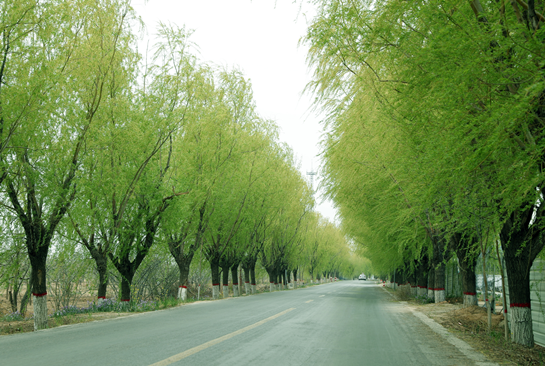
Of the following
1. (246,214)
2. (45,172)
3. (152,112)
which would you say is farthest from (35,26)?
(246,214)

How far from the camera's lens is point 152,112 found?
47.9 feet

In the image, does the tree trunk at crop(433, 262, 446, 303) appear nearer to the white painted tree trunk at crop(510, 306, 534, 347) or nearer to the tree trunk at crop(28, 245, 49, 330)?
the white painted tree trunk at crop(510, 306, 534, 347)

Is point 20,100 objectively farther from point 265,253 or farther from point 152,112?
point 265,253

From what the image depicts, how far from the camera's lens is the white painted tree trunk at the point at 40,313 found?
393 inches

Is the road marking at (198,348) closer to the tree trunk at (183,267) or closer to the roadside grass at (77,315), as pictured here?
the roadside grass at (77,315)

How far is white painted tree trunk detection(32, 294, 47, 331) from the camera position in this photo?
32.7ft

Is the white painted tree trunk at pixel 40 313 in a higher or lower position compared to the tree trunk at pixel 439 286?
higher

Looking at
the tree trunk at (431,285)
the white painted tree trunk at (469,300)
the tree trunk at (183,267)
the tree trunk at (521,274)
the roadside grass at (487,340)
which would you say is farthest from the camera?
the tree trunk at (183,267)

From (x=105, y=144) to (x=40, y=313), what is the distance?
5.26m

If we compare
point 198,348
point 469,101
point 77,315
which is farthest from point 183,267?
point 469,101

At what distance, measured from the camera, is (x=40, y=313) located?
33.3 feet

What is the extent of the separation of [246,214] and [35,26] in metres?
17.6

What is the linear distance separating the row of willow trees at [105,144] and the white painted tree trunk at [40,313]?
5 centimetres

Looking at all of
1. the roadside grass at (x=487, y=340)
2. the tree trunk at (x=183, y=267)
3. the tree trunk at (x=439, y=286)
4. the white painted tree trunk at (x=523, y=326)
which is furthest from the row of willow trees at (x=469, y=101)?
the tree trunk at (x=183, y=267)
